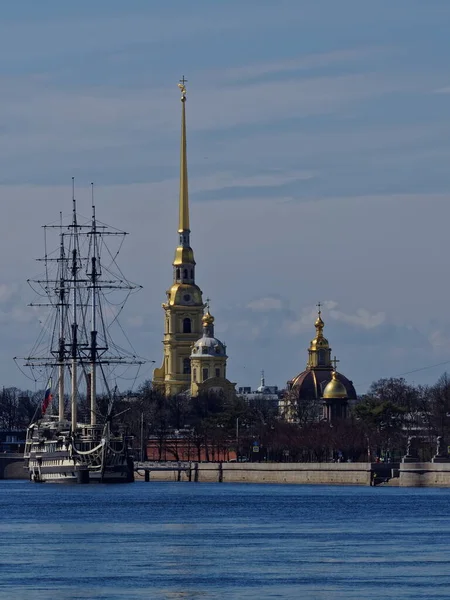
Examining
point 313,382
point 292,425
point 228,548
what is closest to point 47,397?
point 292,425

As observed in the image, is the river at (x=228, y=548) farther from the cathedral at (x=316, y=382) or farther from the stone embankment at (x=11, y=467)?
the cathedral at (x=316, y=382)

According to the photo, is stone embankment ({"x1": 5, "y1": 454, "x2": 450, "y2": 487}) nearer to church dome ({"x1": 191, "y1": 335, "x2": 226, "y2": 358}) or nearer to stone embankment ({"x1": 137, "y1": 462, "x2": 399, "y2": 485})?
stone embankment ({"x1": 137, "y1": 462, "x2": 399, "y2": 485})

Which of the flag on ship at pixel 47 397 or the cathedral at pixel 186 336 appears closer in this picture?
the flag on ship at pixel 47 397

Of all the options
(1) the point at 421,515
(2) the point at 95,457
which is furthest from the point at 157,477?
(1) the point at 421,515

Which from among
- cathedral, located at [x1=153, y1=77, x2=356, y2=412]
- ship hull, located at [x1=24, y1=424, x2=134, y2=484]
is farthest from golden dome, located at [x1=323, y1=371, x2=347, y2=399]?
ship hull, located at [x1=24, y1=424, x2=134, y2=484]

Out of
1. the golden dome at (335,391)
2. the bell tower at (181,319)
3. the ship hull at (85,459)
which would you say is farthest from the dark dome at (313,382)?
the ship hull at (85,459)

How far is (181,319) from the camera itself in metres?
193

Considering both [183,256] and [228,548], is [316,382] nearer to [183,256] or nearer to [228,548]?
[183,256]

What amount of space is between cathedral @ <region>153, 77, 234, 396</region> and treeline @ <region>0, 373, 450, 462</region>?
5835mm

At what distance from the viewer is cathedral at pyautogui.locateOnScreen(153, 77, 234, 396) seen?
188 meters

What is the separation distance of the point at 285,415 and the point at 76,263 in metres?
47.0

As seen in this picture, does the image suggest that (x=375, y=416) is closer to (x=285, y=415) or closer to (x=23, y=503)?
(x=285, y=415)

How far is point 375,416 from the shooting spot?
141 m

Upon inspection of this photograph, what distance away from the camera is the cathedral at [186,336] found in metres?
188
